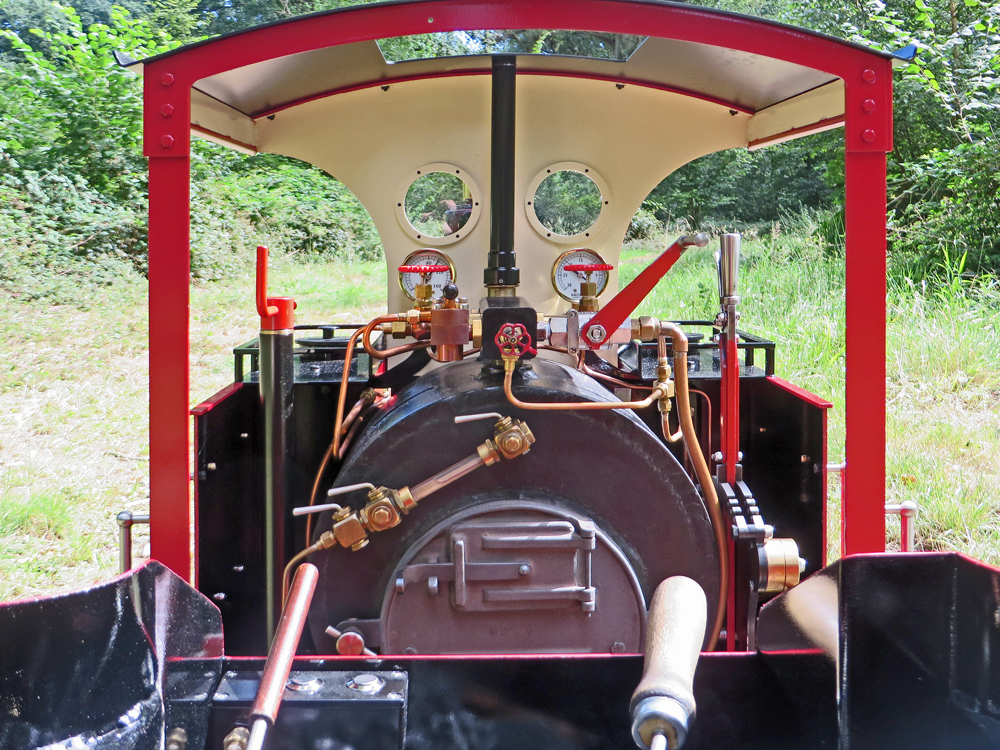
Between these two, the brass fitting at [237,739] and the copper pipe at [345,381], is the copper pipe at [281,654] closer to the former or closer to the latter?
the brass fitting at [237,739]

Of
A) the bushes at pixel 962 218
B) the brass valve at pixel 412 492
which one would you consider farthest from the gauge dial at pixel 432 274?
the bushes at pixel 962 218

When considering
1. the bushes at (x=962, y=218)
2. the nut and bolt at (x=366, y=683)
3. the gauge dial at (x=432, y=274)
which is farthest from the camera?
the bushes at (x=962, y=218)

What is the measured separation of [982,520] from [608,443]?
359 cm

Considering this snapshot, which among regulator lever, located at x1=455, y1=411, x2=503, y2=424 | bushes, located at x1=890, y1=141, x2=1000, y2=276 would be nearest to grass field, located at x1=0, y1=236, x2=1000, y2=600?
bushes, located at x1=890, y1=141, x2=1000, y2=276

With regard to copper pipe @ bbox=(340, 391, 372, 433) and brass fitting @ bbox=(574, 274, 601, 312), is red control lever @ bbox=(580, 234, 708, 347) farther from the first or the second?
copper pipe @ bbox=(340, 391, 372, 433)

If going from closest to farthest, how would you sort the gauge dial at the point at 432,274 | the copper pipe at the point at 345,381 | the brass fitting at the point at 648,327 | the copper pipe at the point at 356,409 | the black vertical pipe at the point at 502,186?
1. the brass fitting at the point at 648,327
2. the copper pipe at the point at 345,381
3. the black vertical pipe at the point at 502,186
4. the copper pipe at the point at 356,409
5. the gauge dial at the point at 432,274

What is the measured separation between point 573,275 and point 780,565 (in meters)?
1.62

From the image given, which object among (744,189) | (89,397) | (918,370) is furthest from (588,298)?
(744,189)

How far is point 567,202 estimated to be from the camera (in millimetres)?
3553

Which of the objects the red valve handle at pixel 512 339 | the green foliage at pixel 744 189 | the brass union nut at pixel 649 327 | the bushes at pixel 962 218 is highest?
the green foliage at pixel 744 189

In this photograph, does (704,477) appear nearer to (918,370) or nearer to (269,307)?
(269,307)

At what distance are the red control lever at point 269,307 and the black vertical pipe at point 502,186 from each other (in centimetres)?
62

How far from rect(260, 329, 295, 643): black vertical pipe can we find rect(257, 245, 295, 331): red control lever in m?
Answer: 0.03

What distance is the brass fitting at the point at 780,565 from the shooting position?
2115 mm
